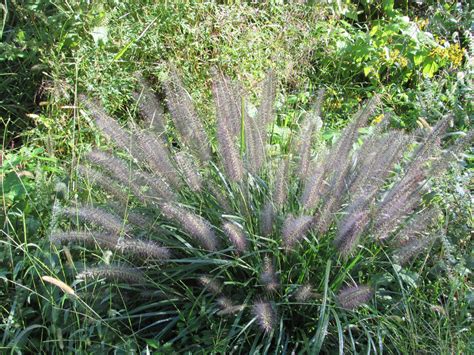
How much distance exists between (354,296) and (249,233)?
49 centimetres

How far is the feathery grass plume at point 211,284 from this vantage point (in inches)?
102

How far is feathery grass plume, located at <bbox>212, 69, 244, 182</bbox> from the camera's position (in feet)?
8.75

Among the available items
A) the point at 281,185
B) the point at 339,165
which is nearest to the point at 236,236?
the point at 281,185

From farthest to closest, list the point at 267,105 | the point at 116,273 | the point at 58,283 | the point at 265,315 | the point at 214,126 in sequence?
the point at 214,126 < the point at 267,105 < the point at 116,273 < the point at 265,315 < the point at 58,283

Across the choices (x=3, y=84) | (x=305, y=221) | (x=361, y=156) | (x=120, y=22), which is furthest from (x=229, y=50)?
(x=305, y=221)

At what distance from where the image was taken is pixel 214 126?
3625 mm

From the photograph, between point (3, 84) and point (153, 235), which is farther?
point (3, 84)

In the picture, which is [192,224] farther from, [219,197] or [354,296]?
[354,296]

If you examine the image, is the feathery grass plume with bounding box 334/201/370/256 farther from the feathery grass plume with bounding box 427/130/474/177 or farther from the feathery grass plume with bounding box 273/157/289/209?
the feathery grass plume with bounding box 427/130/474/177

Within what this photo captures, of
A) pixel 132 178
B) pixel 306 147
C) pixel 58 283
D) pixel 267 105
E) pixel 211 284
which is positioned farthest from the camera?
pixel 267 105

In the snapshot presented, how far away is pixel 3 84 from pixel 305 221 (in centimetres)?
284

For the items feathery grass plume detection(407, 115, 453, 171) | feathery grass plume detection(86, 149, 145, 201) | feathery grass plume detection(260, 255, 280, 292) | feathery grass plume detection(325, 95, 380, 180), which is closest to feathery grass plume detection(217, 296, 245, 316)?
feathery grass plume detection(260, 255, 280, 292)

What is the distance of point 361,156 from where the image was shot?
286 cm

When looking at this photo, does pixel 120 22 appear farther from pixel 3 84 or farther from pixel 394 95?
pixel 394 95
